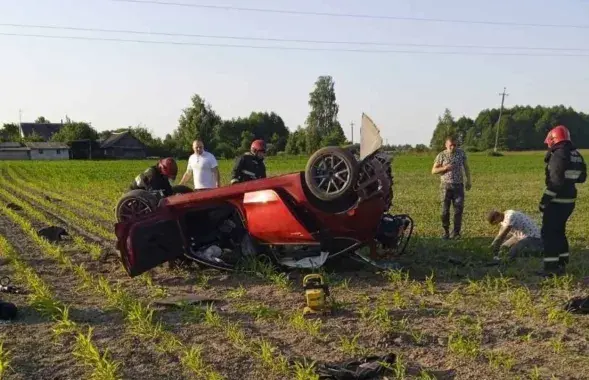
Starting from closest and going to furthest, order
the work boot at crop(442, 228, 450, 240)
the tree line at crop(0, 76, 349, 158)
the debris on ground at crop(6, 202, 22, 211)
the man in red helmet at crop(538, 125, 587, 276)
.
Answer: the man in red helmet at crop(538, 125, 587, 276) < the work boot at crop(442, 228, 450, 240) < the debris on ground at crop(6, 202, 22, 211) < the tree line at crop(0, 76, 349, 158)

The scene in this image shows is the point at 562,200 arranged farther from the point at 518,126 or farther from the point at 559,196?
the point at 518,126

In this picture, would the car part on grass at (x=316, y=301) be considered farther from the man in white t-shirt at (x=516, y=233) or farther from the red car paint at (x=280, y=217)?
the man in white t-shirt at (x=516, y=233)

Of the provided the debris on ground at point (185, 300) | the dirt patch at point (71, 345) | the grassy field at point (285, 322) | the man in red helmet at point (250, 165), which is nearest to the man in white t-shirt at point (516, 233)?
the grassy field at point (285, 322)

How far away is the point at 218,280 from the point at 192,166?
3.01m

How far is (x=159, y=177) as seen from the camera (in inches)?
302

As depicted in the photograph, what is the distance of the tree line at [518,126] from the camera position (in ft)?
274

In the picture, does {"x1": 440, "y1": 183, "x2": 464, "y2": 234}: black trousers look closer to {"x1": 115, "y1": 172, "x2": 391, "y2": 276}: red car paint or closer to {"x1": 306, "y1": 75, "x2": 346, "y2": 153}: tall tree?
{"x1": 115, "y1": 172, "x2": 391, "y2": 276}: red car paint

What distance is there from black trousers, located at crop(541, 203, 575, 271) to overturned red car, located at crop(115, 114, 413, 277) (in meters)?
1.48

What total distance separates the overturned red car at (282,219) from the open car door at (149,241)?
0.01m

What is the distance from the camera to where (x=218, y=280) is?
6734mm

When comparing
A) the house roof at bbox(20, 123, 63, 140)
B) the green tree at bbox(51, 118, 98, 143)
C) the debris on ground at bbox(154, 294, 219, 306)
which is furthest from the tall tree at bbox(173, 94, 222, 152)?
the debris on ground at bbox(154, 294, 219, 306)

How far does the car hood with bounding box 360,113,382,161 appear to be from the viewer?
621 centimetres

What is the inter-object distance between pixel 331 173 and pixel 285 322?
166cm

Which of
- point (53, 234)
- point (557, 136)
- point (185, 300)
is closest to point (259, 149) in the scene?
point (185, 300)
